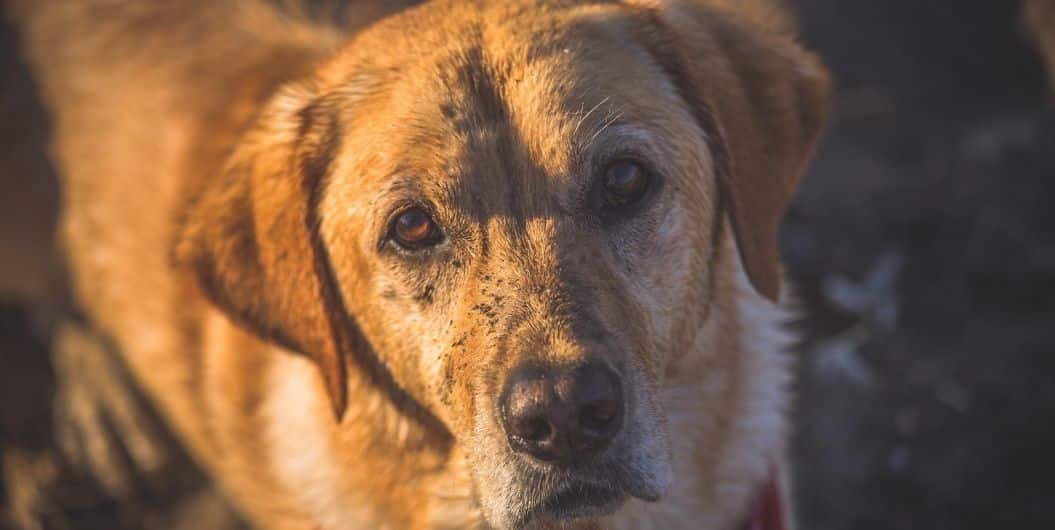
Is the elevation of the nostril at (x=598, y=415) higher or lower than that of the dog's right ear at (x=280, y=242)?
lower

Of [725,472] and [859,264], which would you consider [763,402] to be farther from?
[859,264]

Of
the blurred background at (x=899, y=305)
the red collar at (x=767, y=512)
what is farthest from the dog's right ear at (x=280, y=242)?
the blurred background at (x=899, y=305)

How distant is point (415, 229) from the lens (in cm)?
265

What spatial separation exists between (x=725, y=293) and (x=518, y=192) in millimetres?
802

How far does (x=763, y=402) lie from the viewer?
3.19 m

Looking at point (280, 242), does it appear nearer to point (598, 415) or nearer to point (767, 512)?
point (598, 415)

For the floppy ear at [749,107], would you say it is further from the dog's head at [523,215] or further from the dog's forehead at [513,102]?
the dog's forehead at [513,102]

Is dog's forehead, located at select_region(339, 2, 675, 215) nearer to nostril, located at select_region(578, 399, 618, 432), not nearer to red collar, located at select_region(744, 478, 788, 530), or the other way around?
nostril, located at select_region(578, 399, 618, 432)

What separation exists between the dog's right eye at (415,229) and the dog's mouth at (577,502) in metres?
0.71

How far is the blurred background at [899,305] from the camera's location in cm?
395

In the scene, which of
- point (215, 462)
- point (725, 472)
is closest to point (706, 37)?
point (725, 472)

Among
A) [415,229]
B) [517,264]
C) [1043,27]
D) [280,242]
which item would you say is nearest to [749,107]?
[517,264]

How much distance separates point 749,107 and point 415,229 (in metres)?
0.99

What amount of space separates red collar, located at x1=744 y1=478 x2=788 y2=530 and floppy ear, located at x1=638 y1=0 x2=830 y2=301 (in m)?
0.64
